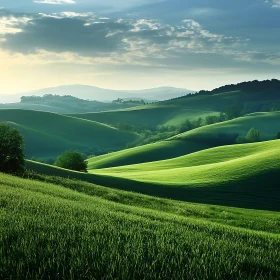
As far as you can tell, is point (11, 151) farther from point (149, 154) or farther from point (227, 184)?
point (149, 154)

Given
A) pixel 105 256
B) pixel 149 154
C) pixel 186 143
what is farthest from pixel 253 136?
pixel 105 256

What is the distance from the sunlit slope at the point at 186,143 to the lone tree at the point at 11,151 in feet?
256

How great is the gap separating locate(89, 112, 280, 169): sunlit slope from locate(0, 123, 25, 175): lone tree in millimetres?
77928

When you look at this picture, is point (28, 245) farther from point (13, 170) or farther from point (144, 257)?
point (13, 170)

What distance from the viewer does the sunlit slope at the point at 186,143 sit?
131750 mm

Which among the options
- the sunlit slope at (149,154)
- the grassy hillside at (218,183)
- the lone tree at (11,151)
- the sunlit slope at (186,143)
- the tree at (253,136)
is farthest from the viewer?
the tree at (253,136)

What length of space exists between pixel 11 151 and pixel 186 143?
382 ft

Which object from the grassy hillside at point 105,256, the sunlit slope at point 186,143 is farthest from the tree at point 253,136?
the grassy hillside at point 105,256

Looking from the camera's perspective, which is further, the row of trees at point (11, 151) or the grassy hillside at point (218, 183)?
the grassy hillside at point (218, 183)

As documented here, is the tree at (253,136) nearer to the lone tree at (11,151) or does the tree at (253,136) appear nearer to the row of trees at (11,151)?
the row of trees at (11,151)

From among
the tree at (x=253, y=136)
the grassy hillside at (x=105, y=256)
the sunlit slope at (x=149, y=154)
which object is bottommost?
the sunlit slope at (x=149, y=154)

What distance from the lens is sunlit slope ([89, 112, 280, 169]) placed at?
132 m

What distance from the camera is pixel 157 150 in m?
141

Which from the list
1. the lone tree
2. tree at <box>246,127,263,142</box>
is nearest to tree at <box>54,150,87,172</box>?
the lone tree
